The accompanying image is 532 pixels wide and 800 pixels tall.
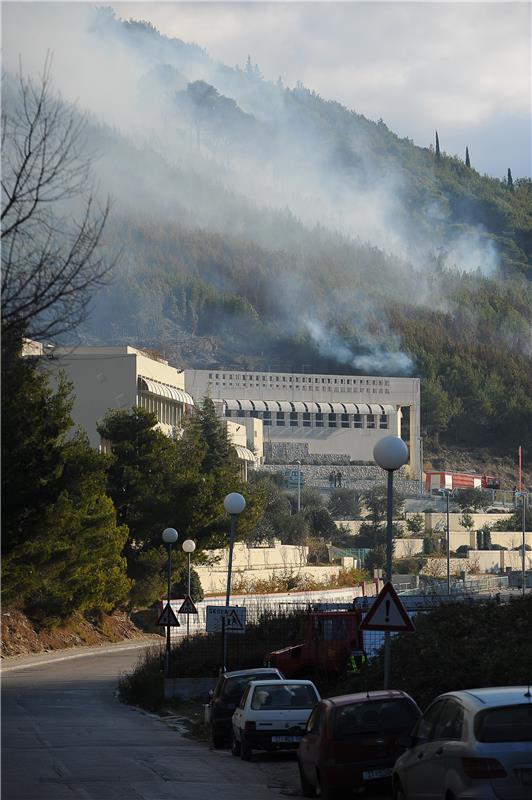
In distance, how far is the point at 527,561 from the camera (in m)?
104

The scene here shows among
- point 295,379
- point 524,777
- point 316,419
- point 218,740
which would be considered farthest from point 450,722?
point 295,379

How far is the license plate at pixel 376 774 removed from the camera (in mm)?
15266

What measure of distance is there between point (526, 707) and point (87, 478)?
122ft

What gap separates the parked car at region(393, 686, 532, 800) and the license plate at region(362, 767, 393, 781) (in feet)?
8.34

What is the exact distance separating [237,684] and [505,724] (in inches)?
497

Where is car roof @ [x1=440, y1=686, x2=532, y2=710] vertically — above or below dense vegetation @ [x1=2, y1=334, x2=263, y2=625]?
below

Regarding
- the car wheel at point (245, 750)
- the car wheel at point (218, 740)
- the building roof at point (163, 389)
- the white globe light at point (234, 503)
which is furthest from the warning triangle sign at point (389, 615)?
the building roof at point (163, 389)

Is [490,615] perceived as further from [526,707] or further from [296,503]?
[296,503]

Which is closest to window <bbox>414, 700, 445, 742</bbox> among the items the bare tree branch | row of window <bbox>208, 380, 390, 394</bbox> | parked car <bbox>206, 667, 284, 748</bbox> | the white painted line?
the bare tree branch

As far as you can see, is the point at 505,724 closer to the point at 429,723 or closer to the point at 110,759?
the point at 429,723

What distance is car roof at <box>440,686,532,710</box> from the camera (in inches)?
461

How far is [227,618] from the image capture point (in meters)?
27.7

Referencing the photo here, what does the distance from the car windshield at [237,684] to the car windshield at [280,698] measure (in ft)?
8.08

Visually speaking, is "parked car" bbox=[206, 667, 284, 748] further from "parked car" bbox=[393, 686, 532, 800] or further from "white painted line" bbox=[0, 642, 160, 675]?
"white painted line" bbox=[0, 642, 160, 675]
